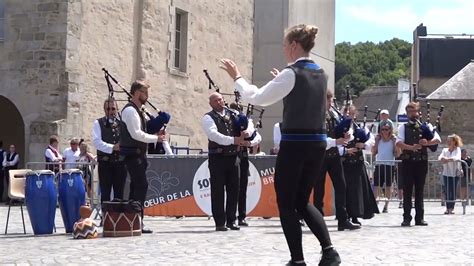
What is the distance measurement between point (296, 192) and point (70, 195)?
6.07 m

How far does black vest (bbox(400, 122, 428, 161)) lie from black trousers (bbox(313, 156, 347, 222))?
147 centimetres

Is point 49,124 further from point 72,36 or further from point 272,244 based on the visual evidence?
point 272,244

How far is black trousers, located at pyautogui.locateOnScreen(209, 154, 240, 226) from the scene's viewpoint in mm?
13219

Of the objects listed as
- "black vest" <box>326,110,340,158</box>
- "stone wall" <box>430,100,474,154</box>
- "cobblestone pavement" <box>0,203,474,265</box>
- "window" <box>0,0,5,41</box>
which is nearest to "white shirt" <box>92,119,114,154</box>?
"cobblestone pavement" <box>0,203,474,265</box>

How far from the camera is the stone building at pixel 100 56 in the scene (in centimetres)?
2350

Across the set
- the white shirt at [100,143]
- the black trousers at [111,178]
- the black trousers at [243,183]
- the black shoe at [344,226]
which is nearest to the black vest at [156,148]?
the black trousers at [243,183]

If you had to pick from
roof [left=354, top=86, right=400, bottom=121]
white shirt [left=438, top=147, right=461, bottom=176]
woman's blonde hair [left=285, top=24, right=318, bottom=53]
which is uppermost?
roof [left=354, top=86, right=400, bottom=121]

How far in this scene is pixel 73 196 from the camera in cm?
1316

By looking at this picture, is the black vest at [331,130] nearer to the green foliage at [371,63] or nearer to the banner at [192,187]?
the banner at [192,187]

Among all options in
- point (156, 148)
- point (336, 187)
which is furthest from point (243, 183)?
point (156, 148)

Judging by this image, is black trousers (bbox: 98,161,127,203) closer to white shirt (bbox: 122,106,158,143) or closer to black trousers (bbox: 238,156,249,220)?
white shirt (bbox: 122,106,158,143)

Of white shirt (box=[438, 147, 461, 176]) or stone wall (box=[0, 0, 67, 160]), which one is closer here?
white shirt (box=[438, 147, 461, 176])

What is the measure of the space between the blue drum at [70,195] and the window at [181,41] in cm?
1592

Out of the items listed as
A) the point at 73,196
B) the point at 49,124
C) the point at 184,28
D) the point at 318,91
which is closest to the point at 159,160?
the point at 73,196
